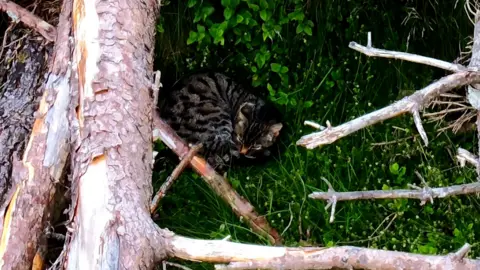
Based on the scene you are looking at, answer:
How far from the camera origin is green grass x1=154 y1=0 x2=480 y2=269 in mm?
3982

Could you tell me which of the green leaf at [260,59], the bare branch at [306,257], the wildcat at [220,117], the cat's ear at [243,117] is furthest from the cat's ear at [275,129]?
the bare branch at [306,257]

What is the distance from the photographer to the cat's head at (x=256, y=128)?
4.61 m

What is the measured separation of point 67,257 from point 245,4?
2.53m

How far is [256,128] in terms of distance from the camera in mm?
4758

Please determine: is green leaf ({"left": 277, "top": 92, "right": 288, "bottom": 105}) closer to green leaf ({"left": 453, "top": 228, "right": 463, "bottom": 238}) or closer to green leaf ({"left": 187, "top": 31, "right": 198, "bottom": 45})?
green leaf ({"left": 187, "top": 31, "right": 198, "bottom": 45})

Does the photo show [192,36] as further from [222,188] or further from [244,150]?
[222,188]

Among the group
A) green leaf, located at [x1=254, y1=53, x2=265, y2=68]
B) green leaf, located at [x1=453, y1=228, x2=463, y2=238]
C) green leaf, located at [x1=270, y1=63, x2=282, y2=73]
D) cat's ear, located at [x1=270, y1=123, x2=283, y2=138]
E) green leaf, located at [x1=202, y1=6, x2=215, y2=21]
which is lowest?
green leaf, located at [x1=453, y1=228, x2=463, y2=238]

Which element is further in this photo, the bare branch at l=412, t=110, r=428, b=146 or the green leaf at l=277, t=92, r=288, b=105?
the green leaf at l=277, t=92, r=288, b=105

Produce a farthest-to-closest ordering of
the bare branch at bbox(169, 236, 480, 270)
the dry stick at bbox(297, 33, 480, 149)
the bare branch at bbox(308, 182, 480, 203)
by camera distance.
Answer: the bare branch at bbox(308, 182, 480, 203) < the dry stick at bbox(297, 33, 480, 149) < the bare branch at bbox(169, 236, 480, 270)

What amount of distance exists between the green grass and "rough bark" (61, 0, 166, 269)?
138 centimetres

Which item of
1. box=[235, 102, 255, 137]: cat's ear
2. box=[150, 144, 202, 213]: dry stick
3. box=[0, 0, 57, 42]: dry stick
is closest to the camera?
box=[0, 0, 57, 42]: dry stick

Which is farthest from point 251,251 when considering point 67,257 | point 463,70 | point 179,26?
point 179,26

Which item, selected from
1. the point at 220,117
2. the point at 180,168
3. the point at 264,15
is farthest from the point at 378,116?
the point at 220,117

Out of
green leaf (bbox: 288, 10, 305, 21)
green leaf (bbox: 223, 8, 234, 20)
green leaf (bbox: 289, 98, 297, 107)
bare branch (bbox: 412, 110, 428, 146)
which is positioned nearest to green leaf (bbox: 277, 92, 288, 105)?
green leaf (bbox: 289, 98, 297, 107)
